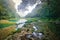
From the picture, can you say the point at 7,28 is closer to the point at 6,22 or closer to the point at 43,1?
the point at 6,22

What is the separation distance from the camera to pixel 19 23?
111 inches

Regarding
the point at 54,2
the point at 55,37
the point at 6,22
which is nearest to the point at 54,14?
the point at 54,2

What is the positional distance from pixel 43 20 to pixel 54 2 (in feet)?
1.37

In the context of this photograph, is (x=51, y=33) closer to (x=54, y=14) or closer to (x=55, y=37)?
(x=55, y=37)

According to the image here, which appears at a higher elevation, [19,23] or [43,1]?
[43,1]

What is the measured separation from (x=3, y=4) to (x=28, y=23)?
599 mm

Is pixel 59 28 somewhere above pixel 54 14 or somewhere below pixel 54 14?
below

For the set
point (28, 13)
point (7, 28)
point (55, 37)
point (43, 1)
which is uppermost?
point (43, 1)

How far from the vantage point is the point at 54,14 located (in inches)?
114

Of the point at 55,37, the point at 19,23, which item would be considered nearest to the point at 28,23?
the point at 19,23

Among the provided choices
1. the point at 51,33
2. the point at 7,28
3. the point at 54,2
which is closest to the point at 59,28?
the point at 51,33

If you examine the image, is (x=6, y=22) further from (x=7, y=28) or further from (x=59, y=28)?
(x=59, y=28)

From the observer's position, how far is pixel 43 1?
9.57 feet

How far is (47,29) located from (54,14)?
0.32 meters
